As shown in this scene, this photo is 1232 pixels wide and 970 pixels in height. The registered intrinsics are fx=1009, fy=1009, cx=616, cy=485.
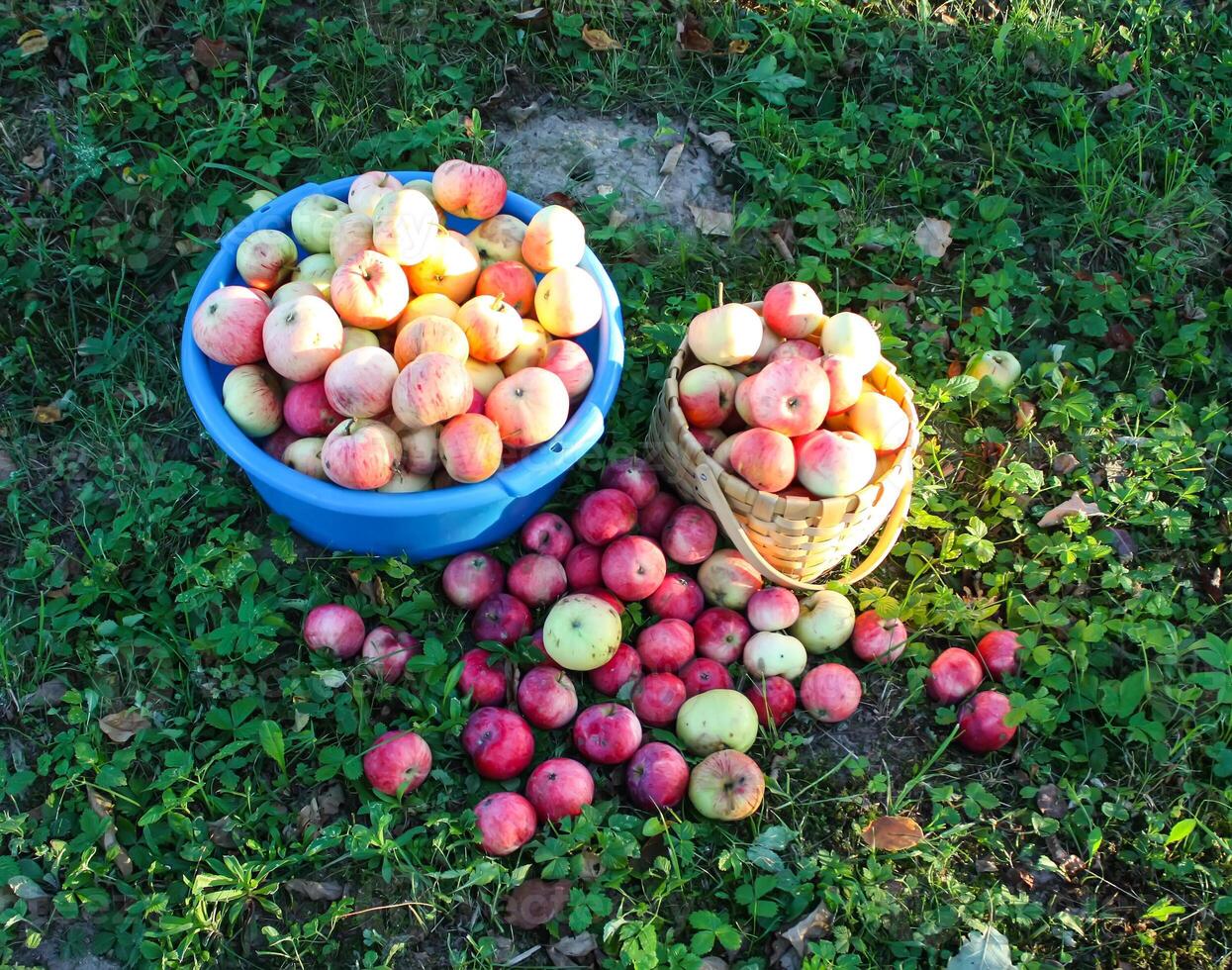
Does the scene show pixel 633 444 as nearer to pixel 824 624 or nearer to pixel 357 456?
pixel 824 624

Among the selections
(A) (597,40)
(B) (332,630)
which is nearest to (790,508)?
(B) (332,630)

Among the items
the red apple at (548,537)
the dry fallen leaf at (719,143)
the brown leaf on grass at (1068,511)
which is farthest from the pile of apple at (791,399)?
the dry fallen leaf at (719,143)

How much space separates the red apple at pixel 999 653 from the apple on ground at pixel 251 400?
2296mm

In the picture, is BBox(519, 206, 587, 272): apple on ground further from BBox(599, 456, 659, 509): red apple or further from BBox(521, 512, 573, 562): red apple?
BBox(521, 512, 573, 562): red apple

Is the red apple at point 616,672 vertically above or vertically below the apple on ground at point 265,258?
below

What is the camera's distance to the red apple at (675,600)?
3127 millimetres

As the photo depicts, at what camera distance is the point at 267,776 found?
109 inches

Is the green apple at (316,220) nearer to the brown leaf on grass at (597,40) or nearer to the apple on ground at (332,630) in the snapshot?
the apple on ground at (332,630)

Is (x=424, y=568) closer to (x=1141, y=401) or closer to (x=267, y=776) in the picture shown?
(x=267, y=776)

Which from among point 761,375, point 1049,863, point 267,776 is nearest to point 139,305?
point 267,776

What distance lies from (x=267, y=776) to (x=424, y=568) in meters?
0.79

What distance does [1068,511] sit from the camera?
11.2 ft

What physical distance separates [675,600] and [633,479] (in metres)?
0.42

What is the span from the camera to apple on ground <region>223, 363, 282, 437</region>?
2992 millimetres
